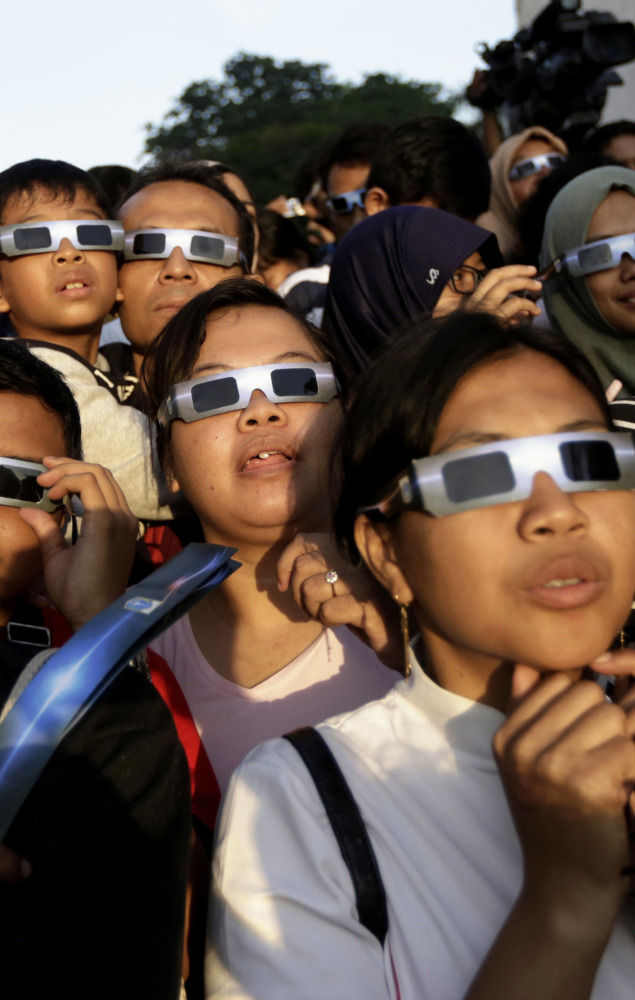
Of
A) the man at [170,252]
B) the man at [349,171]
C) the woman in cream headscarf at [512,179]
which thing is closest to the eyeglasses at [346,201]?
the man at [349,171]

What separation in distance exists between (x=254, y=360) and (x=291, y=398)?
144mm

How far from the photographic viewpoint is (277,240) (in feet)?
21.0

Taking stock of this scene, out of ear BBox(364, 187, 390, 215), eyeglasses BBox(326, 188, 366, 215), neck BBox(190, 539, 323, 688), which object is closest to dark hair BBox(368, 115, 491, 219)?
ear BBox(364, 187, 390, 215)

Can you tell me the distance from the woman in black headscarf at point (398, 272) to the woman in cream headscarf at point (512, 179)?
1.95m

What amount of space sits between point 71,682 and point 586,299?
252 centimetres

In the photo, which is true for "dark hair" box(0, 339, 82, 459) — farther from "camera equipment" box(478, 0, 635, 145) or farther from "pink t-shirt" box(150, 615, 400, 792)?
"camera equipment" box(478, 0, 635, 145)

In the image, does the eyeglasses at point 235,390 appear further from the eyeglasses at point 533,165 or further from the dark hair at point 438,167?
the eyeglasses at point 533,165

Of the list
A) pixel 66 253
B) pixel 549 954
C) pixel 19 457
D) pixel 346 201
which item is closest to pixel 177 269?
pixel 66 253

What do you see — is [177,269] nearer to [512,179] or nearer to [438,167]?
[438,167]

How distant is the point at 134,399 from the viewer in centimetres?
318

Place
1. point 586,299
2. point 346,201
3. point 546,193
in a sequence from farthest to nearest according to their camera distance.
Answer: point 346,201 → point 546,193 → point 586,299

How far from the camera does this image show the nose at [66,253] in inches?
126

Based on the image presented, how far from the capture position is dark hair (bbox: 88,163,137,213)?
505cm

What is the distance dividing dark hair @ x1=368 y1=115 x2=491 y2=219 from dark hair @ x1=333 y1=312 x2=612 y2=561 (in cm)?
258
